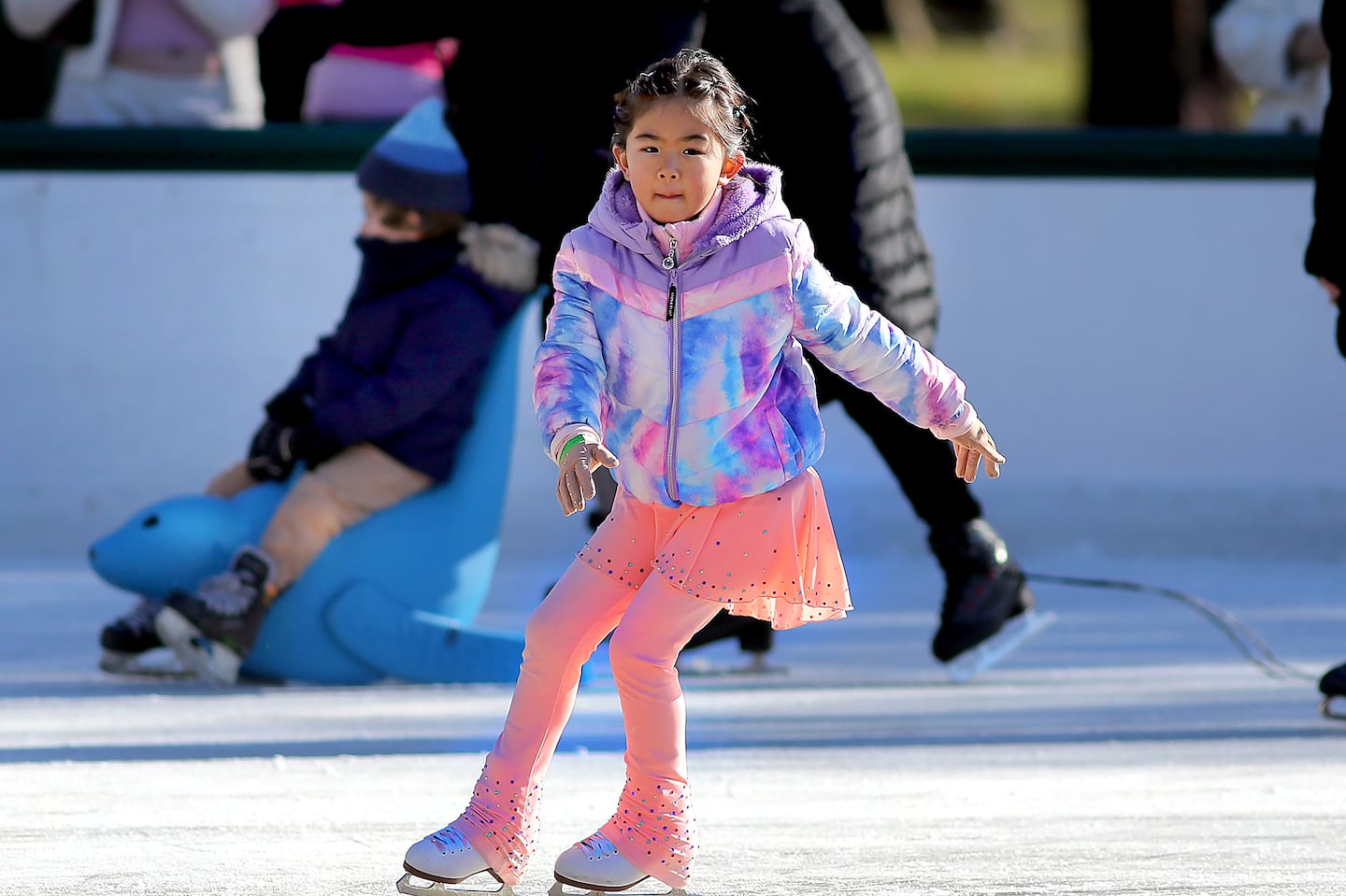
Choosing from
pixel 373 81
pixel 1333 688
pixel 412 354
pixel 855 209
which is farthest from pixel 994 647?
pixel 373 81

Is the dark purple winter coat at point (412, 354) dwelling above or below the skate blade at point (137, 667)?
above

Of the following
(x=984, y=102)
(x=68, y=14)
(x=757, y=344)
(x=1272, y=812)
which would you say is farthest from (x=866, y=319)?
(x=984, y=102)

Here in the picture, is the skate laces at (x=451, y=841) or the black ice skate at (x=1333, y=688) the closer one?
the skate laces at (x=451, y=841)

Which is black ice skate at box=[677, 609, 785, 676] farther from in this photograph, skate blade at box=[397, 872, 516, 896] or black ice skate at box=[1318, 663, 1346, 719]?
skate blade at box=[397, 872, 516, 896]

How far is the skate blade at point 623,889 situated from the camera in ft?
9.28

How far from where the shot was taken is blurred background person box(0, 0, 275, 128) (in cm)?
714

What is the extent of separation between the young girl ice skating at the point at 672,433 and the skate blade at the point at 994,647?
1.88 meters

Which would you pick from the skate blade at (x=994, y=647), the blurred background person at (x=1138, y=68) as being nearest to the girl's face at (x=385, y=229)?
the skate blade at (x=994, y=647)

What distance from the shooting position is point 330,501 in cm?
461

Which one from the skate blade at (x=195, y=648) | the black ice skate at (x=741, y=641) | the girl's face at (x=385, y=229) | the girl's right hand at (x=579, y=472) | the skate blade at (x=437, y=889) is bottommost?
the black ice skate at (x=741, y=641)

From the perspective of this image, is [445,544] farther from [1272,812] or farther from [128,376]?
[128,376]

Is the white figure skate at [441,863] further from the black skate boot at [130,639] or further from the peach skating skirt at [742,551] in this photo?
the black skate boot at [130,639]

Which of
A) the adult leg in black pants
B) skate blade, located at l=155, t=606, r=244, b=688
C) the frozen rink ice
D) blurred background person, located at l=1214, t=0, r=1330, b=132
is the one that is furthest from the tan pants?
blurred background person, located at l=1214, t=0, r=1330, b=132

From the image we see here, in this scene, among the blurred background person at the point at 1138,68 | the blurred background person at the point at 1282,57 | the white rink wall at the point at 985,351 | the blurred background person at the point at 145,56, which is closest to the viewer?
the white rink wall at the point at 985,351
